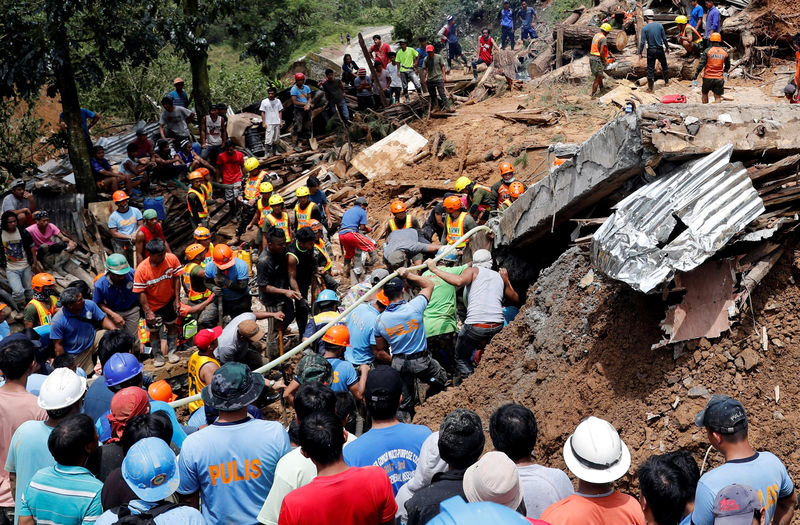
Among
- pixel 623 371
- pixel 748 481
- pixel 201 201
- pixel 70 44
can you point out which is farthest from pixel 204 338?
pixel 70 44

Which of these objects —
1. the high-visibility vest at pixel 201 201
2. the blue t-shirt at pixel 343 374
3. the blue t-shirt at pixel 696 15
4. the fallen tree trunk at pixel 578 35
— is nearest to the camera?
the blue t-shirt at pixel 343 374

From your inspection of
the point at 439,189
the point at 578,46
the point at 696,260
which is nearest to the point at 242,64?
the point at 578,46

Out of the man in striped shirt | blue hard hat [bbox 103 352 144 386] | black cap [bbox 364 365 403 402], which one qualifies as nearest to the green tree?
blue hard hat [bbox 103 352 144 386]

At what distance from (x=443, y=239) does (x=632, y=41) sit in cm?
1216

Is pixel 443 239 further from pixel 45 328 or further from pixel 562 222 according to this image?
pixel 45 328

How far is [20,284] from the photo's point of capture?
10.9 m

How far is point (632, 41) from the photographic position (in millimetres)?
19031

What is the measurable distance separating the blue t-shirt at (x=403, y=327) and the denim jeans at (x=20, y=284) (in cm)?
682

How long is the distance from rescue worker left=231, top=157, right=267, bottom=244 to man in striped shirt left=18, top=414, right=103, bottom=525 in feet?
26.7

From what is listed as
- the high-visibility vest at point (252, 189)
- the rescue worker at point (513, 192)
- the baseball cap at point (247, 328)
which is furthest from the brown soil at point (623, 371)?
the high-visibility vest at point (252, 189)

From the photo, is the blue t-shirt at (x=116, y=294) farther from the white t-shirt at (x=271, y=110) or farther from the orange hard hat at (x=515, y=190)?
the white t-shirt at (x=271, y=110)

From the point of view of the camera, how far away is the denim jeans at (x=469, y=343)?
746cm

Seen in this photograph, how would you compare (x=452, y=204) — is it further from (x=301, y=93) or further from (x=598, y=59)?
(x=598, y=59)

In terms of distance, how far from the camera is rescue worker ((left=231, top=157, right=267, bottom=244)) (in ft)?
41.9
